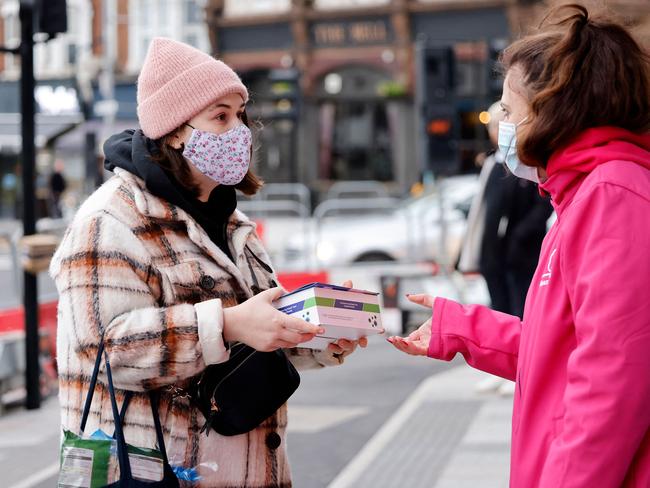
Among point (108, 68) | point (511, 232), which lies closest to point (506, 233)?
point (511, 232)

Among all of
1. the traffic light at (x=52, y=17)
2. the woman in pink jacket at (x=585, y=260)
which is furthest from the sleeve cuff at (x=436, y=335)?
the traffic light at (x=52, y=17)

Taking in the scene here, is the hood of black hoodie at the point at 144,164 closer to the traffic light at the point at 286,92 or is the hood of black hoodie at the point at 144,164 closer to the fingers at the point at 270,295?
the fingers at the point at 270,295

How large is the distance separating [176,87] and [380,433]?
13.7ft

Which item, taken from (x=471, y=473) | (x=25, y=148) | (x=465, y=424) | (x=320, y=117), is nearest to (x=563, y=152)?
(x=471, y=473)

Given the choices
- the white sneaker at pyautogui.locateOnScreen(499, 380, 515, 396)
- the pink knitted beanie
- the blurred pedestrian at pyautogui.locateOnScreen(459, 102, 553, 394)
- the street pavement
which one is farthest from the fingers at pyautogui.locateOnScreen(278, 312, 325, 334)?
the white sneaker at pyautogui.locateOnScreen(499, 380, 515, 396)

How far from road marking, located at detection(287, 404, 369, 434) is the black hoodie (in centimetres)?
392

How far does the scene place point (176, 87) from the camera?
2.46 metres

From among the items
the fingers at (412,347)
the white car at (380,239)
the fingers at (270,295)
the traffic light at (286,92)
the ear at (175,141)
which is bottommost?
the white car at (380,239)

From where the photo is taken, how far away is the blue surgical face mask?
226cm

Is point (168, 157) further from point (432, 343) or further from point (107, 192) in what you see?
point (432, 343)

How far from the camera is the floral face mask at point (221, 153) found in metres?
2.48

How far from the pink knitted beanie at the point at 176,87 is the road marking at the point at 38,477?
350 cm

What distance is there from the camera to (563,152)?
1.98 m

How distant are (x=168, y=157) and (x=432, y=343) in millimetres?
824
